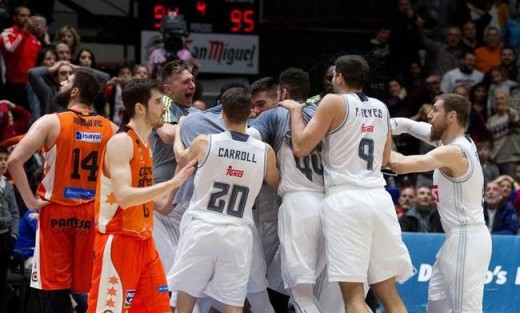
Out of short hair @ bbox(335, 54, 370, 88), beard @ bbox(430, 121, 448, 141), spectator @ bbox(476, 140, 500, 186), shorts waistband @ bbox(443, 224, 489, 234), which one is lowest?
spectator @ bbox(476, 140, 500, 186)

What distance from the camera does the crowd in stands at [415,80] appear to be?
12.8 meters

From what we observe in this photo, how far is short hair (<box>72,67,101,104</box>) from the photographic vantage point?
8.62 m

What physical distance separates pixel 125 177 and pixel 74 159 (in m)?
1.07

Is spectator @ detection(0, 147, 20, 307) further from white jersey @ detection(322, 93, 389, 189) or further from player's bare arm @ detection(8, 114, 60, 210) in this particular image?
white jersey @ detection(322, 93, 389, 189)

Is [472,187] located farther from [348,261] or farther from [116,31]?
[116,31]

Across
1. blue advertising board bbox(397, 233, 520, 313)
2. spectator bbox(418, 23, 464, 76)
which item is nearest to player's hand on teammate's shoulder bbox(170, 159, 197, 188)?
blue advertising board bbox(397, 233, 520, 313)

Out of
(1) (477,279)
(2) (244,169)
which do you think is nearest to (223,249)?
(2) (244,169)

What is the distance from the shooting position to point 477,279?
8805 mm

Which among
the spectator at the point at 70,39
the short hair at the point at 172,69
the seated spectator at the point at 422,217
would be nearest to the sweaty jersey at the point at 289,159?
the short hair at the point at 172,69

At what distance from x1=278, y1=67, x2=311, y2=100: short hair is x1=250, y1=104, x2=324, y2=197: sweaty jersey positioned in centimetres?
17

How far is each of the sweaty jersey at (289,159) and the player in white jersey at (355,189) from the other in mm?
163

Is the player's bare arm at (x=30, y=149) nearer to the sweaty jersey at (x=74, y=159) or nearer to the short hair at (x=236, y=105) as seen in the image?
the sweaty jersey at (x=74, y=159)

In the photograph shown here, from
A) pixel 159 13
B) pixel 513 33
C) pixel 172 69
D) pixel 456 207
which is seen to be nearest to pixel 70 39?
pixel 159 13

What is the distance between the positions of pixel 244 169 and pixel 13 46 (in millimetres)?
6716
